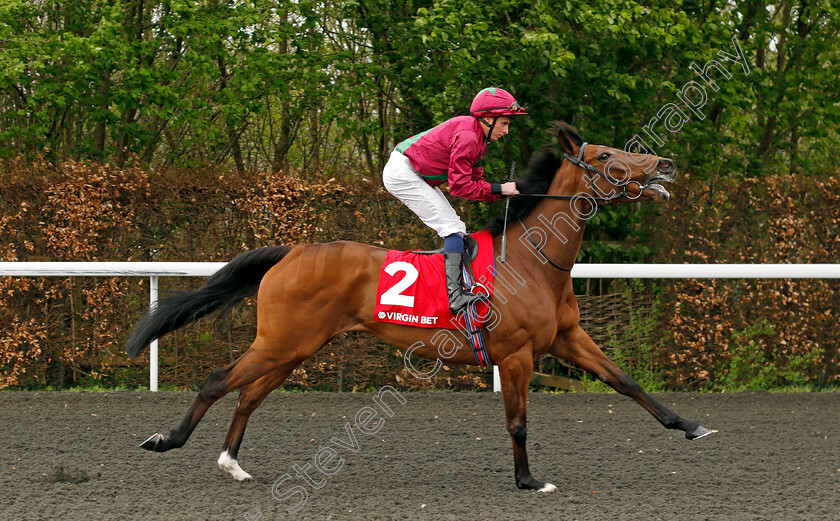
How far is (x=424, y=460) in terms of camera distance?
477 centimetres

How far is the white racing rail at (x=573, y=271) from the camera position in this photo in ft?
21.2

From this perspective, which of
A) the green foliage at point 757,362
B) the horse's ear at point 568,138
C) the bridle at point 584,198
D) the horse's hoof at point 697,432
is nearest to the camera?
the horse's hoof at point 697,432

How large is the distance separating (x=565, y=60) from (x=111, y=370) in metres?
4.96

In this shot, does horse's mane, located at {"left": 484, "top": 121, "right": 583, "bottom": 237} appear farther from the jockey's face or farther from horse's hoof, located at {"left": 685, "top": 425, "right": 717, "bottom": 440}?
horse's hoof, located at {"left": 685, "top": 425, "right": 717, "bottom": 440}

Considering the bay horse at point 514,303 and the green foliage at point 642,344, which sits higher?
the bay horse at point 514,303

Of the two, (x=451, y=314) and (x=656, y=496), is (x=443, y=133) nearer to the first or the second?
(x=451, y=314)

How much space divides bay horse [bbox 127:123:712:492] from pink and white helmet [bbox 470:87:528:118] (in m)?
0.33

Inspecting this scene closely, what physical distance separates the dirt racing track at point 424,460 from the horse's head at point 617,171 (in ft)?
4.93

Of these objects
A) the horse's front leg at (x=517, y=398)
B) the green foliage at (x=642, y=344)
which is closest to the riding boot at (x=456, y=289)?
the horse's front leg at (x=517, y=398)

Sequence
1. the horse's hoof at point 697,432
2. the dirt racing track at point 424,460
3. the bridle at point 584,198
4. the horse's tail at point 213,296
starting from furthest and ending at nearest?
the horse's tail at point 213,296, the bridle at point 584,198, the horse's hoof at point 697,432, the dirt racing track at point 424,460

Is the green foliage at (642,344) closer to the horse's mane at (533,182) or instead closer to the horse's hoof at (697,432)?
the horse's hoof at (697,432)

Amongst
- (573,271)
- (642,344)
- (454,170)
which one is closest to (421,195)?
(454,170)

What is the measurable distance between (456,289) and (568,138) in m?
1.04

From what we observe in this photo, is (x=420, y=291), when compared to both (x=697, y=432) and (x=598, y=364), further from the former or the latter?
(x=697, y=432)
